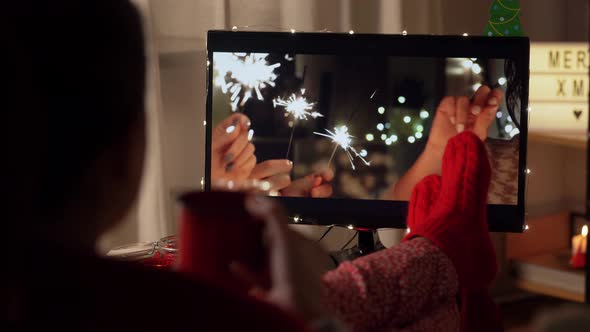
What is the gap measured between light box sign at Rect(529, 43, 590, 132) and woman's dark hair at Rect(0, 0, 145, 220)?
168cm

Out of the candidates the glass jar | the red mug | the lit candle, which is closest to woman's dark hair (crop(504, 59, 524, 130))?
the glass jar

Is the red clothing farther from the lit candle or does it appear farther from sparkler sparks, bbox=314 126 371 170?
the lit candle

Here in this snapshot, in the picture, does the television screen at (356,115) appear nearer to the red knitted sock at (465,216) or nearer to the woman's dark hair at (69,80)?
the red knitted sock at (465,216)

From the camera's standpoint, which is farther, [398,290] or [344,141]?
[344,141]

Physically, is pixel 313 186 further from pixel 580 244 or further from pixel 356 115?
pixel 580 244

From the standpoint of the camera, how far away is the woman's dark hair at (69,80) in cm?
57

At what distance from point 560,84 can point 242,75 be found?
1.04m

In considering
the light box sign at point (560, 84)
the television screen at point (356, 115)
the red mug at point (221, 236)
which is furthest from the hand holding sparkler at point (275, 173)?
the light box sign at point (560, 84)

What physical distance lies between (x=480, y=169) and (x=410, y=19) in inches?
34.5

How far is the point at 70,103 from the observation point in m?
0.60

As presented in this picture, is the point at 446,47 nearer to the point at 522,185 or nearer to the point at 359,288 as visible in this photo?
the point at 522,185

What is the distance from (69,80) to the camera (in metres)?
0.60

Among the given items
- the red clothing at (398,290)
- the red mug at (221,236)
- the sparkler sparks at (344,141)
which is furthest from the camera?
the sparkler sparks at (344,141)

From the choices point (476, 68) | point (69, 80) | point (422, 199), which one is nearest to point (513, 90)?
point (476, 68)
